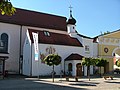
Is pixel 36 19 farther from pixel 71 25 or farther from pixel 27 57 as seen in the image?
pixel 27 57

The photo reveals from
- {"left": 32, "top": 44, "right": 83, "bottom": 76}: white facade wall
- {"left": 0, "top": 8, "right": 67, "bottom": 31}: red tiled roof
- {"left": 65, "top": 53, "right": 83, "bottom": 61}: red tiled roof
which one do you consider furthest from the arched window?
{"left": 65, "top": 53, "right": 83, "bottom": 61}: red tiled roof

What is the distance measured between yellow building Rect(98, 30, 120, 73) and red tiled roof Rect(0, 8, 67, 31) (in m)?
7.98

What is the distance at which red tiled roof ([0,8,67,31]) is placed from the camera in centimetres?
4107

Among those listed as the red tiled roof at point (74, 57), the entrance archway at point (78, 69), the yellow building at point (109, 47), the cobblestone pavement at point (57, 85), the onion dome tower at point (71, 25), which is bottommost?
the cobblestone pavement at point (57, 85)

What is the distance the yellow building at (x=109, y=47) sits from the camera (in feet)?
149

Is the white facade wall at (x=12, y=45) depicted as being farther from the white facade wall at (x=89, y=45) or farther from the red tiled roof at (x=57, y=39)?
the white facade wall at (x=89, y=45)

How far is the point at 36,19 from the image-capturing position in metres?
45.2

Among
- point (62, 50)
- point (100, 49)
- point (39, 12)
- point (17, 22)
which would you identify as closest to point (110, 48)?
point (100, 49)

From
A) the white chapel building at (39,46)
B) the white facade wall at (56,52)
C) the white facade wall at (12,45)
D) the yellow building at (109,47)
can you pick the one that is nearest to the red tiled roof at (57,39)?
the white chapel building at (39,46)

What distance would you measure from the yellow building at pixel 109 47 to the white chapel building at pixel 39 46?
168 centimetres

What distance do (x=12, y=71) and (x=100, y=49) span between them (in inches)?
685

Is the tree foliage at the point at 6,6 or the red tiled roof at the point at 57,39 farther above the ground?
the red tiled roof at the point at 57,39

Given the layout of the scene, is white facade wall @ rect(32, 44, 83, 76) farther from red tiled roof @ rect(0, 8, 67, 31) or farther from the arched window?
red tiled roof @ rect(0, 8, 67, 31)

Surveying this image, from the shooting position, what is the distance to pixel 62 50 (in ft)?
129
